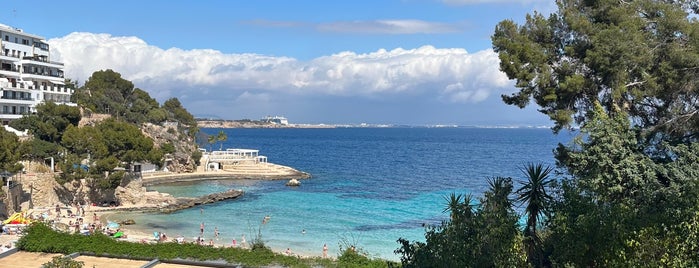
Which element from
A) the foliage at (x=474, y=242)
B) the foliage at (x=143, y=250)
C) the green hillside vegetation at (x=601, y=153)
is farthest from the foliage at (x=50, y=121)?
the foliage at (x=474, y=242)

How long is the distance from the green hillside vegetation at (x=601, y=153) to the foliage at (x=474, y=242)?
0.09ft

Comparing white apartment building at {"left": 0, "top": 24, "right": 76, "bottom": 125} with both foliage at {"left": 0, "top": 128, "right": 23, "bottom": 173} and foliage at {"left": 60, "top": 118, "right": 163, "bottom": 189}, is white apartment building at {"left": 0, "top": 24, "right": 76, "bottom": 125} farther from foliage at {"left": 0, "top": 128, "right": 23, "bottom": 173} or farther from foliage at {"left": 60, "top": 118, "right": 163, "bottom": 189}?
foliage at {"left": 0, "top": 128, "right": 23, "bottom": 173}

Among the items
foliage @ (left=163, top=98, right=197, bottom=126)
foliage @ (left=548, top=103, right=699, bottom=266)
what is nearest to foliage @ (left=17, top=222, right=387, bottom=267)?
foliage @ (left=548, top=103, right=699, bottom=266)

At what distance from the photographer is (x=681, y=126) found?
54.7 ft

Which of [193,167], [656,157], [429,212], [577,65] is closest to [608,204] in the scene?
[656,157]

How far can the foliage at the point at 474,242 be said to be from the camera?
13289mm

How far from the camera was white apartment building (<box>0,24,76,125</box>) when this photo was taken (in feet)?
185

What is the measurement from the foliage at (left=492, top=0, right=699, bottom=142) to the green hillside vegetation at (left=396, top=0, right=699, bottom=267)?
35mm

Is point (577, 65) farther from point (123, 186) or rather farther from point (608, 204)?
point (123, 186)

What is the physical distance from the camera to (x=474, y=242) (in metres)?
13.7

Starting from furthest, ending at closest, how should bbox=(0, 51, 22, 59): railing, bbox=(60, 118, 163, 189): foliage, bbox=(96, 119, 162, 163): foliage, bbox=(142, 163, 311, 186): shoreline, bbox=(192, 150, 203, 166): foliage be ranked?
bbox=(192, 150, 203, 166): foliage
bbox=(142, 163, 311, 186): shoreline
bbox=(0, 51, 22, 59): railing
bbox=(96, 119, 162, 163): foliage
bbox=(60, 118, 163, 189): foliage

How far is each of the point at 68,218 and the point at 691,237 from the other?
3725cm

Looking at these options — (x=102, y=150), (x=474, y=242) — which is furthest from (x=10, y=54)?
(x=474, y=242)

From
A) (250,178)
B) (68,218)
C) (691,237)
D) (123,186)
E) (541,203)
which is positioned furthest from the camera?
(250,178)
